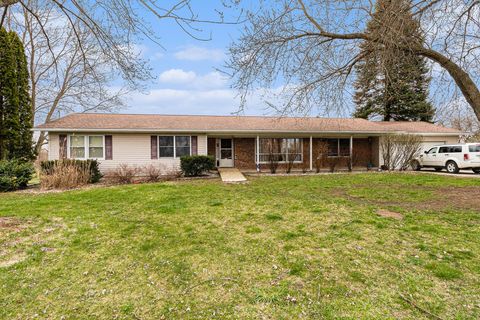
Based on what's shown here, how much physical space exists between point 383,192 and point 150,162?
1123cm

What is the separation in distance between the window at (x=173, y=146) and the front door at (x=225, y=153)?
2.65 m

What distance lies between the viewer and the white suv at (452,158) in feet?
45.8

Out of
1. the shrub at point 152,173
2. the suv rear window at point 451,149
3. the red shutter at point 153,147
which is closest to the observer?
the shrub at point 152,173

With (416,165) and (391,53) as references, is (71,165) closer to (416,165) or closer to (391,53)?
(391,53)

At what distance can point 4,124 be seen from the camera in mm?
12758

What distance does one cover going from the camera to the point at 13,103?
13039 millimetres

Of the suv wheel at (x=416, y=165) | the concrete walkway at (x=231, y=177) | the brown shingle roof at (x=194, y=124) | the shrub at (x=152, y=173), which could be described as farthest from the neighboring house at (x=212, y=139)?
the concrete walkway at (x=231, y=177)

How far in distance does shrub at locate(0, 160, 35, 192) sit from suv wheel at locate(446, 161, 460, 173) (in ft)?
70.6

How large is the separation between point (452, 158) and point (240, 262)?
644 inches

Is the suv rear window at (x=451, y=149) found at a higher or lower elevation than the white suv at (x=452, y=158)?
higher

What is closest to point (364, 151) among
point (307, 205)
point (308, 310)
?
point (307, 205)

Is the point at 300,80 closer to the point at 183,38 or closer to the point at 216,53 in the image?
the point at 216,53

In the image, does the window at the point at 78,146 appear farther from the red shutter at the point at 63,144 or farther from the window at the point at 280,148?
the window at the point at 280,148

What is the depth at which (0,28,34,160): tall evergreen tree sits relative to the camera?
12.8 m
